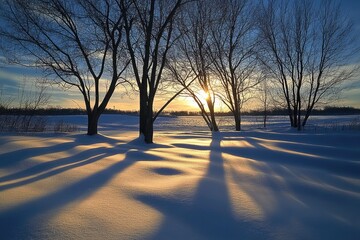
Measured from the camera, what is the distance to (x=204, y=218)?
230cm

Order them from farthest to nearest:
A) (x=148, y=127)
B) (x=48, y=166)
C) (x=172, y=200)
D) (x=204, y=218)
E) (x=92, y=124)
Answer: (x=92, y=124) → (x=148, y=127) → (x=48, y=166) → (x=172, y=200) → (x=204, y=218)

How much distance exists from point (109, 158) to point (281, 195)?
330 centimetres

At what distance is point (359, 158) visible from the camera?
5.54m

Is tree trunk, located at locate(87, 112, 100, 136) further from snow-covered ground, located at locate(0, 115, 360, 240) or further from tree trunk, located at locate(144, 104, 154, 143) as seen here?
snow-covered ground, located at locate(0, 115, 360, 240)

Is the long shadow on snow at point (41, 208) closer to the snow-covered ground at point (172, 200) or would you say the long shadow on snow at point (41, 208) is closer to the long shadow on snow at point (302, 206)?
the snow-covered ground at point (172, 200)

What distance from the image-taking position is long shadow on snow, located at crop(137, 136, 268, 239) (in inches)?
80.4

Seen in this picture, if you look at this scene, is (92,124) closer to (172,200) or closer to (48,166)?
Answer: (48,166)

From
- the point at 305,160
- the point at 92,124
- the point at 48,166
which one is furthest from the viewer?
the point at 92,124

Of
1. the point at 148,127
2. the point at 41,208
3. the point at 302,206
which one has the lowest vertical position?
the point at 302,206

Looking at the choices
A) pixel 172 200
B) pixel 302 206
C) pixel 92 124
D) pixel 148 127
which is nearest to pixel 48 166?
pixel 172 200

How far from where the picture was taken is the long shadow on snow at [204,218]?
2.04 m

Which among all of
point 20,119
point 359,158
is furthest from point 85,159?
point 20,119

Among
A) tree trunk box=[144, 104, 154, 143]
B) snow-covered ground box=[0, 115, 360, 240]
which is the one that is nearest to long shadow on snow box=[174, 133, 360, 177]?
snow-covered ground box=[0, 115, 360, 240]

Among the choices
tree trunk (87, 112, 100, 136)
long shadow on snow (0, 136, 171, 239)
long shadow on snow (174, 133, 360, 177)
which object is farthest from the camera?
tree trunk (87, 112, 100, 136)
